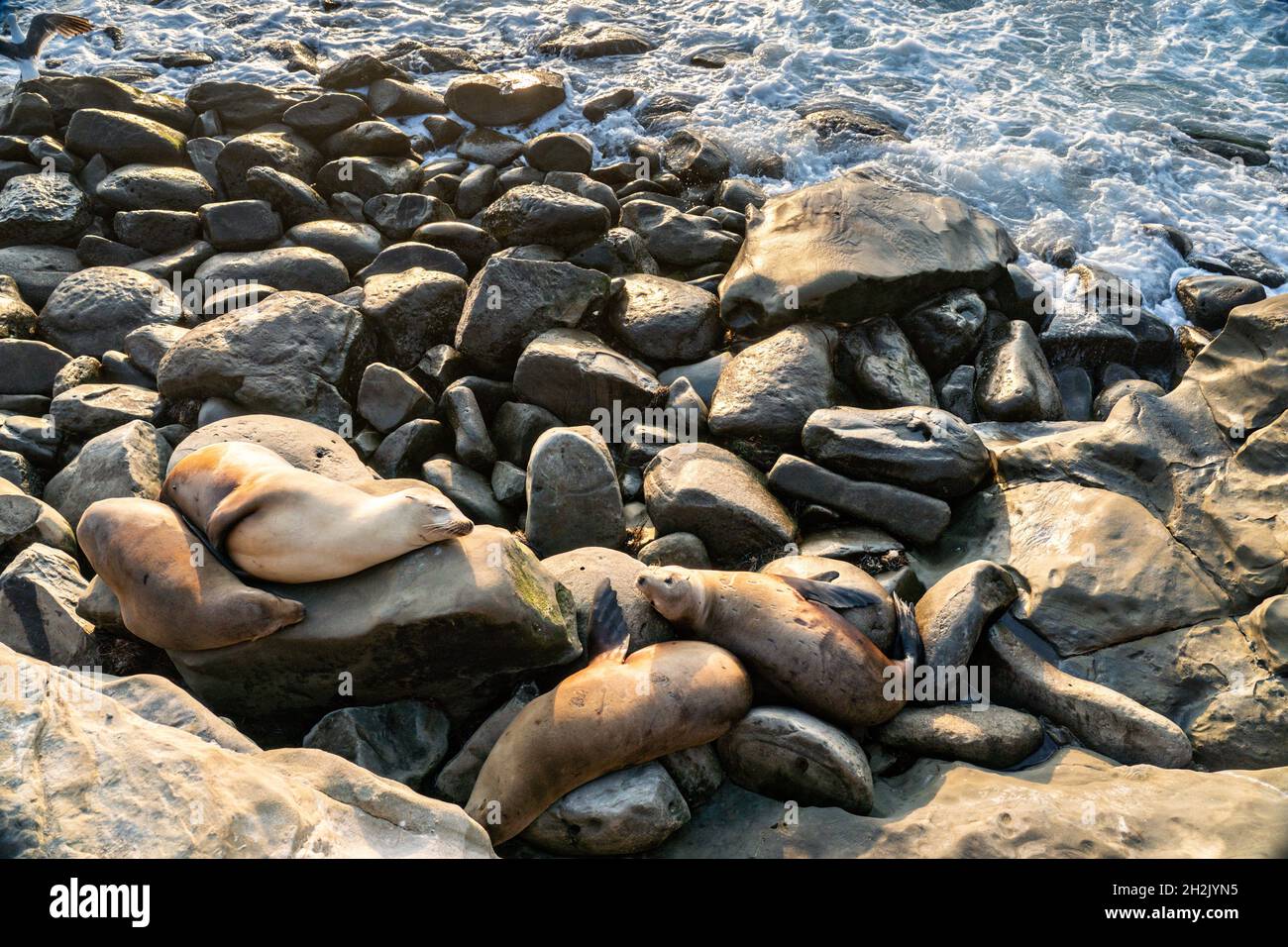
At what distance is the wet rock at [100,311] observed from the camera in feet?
25.8

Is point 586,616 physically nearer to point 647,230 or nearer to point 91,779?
point 91,779

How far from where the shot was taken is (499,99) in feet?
38.2

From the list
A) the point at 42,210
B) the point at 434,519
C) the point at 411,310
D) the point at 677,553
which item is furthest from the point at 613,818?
the point at 42,210

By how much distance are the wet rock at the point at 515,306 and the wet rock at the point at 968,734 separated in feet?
13.2

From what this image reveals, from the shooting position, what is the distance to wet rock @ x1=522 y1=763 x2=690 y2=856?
4410 millimetres

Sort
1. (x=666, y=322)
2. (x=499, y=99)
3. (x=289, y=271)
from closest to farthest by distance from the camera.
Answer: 1. (x=666, y=322)
2. (x=289, y=271)
3. (x=499, y=99)

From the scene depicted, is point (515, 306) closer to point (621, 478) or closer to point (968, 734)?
point (621, 478)

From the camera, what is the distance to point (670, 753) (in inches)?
185

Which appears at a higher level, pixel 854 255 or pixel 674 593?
pixel 854 255

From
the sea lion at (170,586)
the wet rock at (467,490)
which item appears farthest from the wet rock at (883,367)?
the sea lion at (170,586)

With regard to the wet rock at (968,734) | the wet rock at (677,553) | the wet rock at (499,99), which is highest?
the wet rock at (499,99)

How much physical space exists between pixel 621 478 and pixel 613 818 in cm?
285

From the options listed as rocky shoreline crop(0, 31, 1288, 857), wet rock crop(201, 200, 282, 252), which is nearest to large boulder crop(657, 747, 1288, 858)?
rocky shoreline crop(0, 31, 1288, 857)

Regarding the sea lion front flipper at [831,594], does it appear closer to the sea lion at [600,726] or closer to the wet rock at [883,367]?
the sea lion at [600,726]
